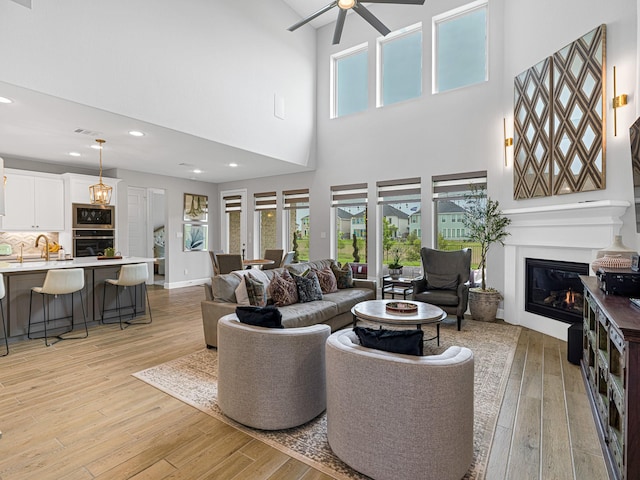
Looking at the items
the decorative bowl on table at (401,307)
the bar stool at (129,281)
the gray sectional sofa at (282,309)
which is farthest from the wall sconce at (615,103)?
the bar stool at (129,281)

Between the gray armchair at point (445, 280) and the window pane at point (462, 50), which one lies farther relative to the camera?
the window pane at point (462, 50)

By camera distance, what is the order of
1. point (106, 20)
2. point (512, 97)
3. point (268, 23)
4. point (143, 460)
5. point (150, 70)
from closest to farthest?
1. point (143, 460)
2. point (106, 20)
3. point (150, 70)
4. point (512, 97)
5. point (268, 23)

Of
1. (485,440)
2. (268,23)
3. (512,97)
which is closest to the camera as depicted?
(485,440)

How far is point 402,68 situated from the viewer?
6367 millimetres

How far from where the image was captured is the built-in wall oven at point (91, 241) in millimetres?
6555

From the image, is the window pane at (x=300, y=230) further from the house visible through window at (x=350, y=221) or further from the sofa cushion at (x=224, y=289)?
the sofa cushion at (x=224, y=289)

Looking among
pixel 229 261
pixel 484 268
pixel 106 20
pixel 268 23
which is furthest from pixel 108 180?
pixel 484 268

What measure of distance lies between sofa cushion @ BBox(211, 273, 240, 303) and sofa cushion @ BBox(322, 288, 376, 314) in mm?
1226

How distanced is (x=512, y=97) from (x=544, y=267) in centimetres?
248

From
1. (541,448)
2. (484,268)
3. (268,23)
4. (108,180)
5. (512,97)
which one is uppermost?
(268,23)

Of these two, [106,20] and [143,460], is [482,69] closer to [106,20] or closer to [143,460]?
[106,20]

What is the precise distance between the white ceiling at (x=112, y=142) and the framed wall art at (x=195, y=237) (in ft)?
4.37

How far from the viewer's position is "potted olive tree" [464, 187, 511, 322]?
5.01 meters

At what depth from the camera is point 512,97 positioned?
16.2 feet
